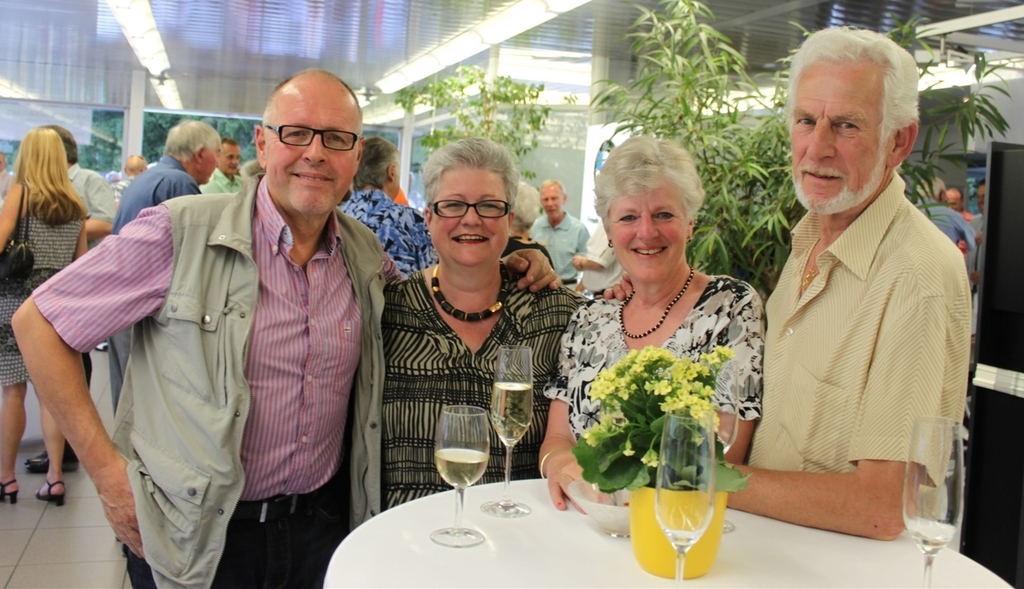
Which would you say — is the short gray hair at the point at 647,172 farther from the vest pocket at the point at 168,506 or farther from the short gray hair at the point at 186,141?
the short gray hair at the point at 186,141

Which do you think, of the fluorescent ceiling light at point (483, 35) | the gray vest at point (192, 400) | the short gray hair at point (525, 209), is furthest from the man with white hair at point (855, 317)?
the fluorescent ceiling light at point (483, 35)

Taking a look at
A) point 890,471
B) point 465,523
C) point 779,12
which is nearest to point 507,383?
point 465,523

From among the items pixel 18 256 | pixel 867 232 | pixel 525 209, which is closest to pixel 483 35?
pixel 525 209

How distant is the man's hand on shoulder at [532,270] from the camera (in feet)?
7.90

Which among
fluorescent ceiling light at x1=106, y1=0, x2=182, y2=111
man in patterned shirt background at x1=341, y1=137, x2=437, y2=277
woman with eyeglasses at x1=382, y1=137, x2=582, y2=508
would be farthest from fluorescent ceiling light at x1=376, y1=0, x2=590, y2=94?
woman with eyeglasses at x1=382, y1=137, x2=582, y2=508

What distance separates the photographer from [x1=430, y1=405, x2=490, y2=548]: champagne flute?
1563 mm

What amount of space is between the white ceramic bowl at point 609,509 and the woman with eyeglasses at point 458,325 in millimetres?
601

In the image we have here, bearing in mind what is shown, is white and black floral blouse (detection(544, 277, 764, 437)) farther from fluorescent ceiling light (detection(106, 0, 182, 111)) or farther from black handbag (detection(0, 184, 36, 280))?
fluorescent ceiling light (detection(106, 0, 182, 111))

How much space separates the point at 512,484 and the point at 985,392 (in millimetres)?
2039

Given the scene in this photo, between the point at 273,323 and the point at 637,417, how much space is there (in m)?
0.99

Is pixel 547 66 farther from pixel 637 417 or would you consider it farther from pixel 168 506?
pixel 637 417

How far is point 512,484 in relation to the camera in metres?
1.95

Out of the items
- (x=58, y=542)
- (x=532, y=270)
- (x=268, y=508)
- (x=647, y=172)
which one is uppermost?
(x=647, y=172)

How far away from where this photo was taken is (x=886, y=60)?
6.00 ft
